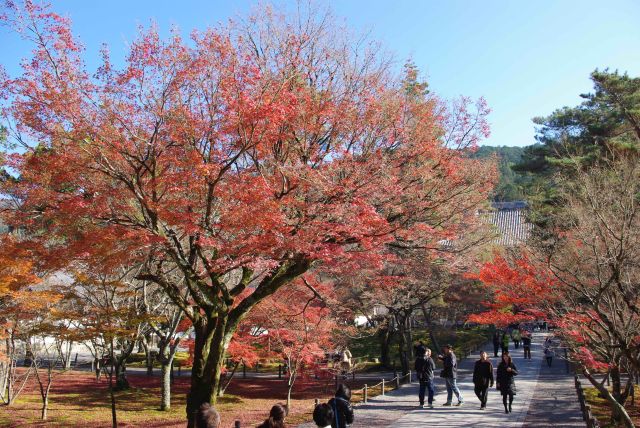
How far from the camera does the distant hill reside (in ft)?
151

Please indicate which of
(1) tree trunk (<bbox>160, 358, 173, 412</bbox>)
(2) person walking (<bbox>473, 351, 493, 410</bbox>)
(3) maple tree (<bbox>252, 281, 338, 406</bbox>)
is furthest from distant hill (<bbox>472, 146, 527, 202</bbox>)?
(1) tree trunk (<bbox>160, 358, 173, 412</bbox>)

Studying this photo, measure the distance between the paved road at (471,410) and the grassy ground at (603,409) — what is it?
526 mm

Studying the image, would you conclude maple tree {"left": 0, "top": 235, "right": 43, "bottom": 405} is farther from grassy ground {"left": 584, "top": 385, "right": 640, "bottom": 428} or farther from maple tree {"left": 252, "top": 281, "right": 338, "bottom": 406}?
grassy ground {"left": 584, "top": 385, "right": 640, "bottom": 428}

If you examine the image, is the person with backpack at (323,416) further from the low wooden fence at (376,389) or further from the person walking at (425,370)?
the low wooden fence at (376,389)

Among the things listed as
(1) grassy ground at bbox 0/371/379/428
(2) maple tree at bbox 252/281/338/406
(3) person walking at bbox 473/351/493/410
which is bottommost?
(1) grassy ground at bbox 0/371/379/428

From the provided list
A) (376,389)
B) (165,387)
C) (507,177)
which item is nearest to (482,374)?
(376,389)

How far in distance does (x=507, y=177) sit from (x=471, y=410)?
69950 mm

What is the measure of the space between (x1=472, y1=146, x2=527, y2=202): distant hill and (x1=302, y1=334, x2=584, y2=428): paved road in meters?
13.7

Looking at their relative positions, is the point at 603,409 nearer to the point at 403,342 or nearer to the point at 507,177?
the point at 403,342

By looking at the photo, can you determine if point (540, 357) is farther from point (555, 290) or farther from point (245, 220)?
point (245, 220)

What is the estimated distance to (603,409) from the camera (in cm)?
1359

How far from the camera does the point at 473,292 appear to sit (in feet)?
91.2

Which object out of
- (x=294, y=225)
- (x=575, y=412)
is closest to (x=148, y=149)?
(x=294, y=225)

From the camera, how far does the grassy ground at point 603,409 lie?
39.5 feet
